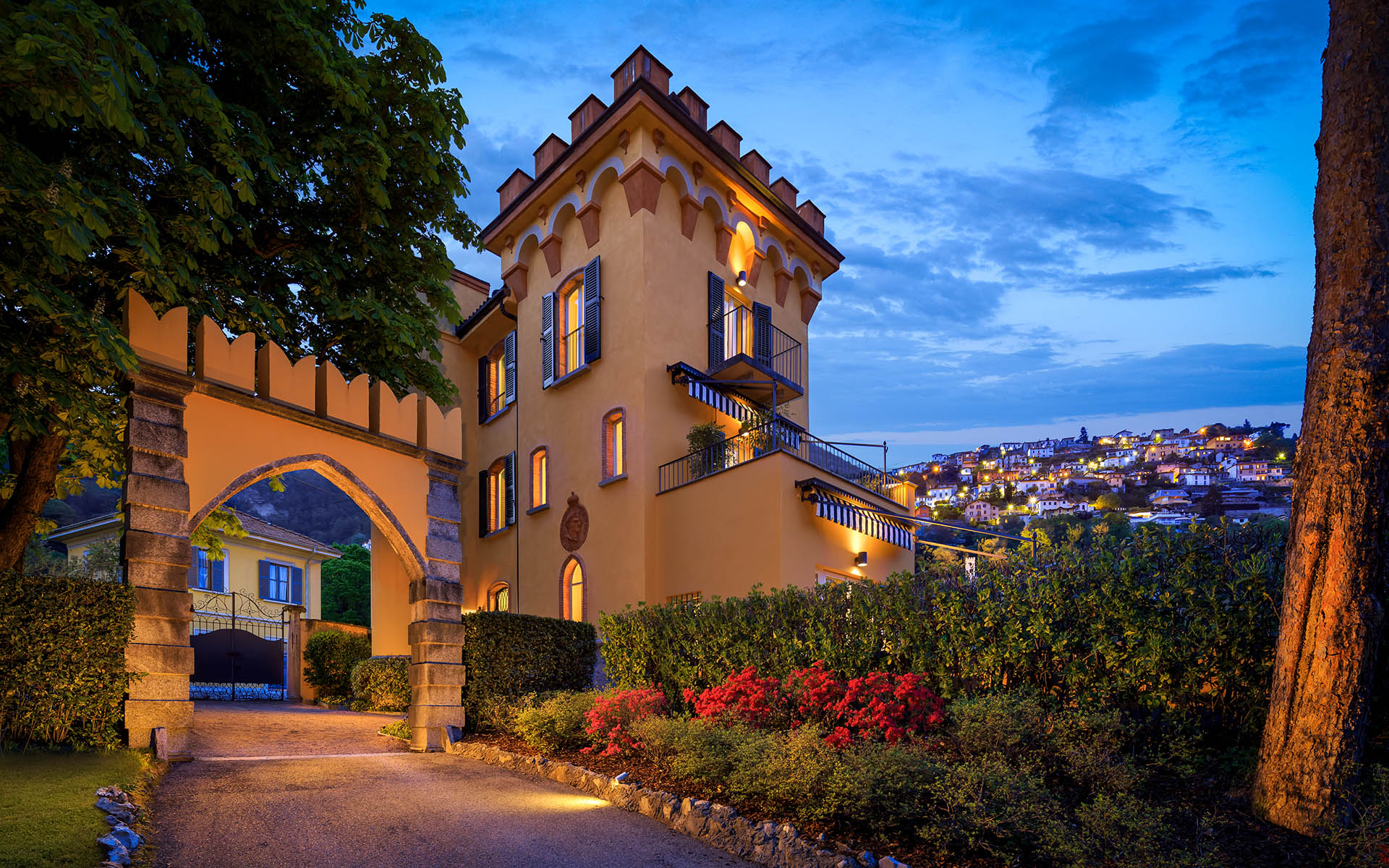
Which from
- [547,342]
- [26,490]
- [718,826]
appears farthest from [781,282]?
[718,826]

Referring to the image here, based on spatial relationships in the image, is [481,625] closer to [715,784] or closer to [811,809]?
[715,784]

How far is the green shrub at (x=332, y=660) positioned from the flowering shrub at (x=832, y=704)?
1280cm

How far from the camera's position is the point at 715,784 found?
7379 mm

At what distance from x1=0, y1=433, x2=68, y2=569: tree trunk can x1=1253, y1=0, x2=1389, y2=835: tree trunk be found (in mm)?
11621

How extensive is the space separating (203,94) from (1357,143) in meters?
8.85

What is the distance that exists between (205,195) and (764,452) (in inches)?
434

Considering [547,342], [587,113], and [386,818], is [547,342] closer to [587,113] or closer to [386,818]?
[587,113]

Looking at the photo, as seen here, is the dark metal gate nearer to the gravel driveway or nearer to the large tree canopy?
the large tree canopy

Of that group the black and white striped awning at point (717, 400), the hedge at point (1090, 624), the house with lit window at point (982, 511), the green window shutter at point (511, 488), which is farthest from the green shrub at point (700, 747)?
the house with lit window at point (982, 511)

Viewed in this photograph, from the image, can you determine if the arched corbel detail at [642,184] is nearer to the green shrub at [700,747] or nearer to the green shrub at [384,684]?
the green shrub at [384,684]

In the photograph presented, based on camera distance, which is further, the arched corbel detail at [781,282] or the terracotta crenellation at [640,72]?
the arched corbel detail at [781,282]

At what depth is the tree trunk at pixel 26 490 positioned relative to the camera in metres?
9.02

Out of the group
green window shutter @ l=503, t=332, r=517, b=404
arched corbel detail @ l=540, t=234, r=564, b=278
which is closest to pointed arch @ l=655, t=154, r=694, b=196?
arched corbel detail @ l=540, t=234, r=564, b=278

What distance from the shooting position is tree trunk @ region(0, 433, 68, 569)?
355 inches
